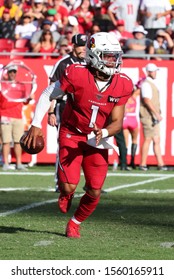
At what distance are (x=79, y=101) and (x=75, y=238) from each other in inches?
50.2

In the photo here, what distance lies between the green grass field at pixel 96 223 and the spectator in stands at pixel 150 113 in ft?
9.90

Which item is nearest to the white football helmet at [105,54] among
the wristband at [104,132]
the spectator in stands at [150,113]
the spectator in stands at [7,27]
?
the wristband at [104,132]

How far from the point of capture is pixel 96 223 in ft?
34.5

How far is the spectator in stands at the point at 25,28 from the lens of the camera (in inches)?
841

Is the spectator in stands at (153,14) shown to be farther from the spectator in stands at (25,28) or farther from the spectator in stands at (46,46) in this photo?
the spectator in stands at (25,28)

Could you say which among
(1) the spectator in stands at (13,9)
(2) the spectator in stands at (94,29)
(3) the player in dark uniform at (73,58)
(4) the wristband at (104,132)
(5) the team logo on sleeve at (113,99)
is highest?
(5) the team logo on sleeve at (113,99)

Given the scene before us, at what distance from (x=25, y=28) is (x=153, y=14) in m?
2.77

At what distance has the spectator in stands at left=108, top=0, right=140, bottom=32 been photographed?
21.3 metres

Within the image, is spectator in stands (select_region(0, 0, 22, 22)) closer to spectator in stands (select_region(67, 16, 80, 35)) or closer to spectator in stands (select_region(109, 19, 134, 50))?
spectator in stands (select_region(67, 16, 80, 35))

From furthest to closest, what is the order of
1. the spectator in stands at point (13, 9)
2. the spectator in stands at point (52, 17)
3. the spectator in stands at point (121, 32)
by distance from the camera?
1. the spectator in stands at point (13, 9)
2. the spectator in stands at point (52, 17)
3. the spectator in stands at point (121, 32)

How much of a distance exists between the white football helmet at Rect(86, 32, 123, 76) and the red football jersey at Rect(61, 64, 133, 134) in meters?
0.12

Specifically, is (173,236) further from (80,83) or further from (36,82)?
(36,82)

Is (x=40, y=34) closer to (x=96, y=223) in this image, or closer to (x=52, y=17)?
(x=52, y=17)
